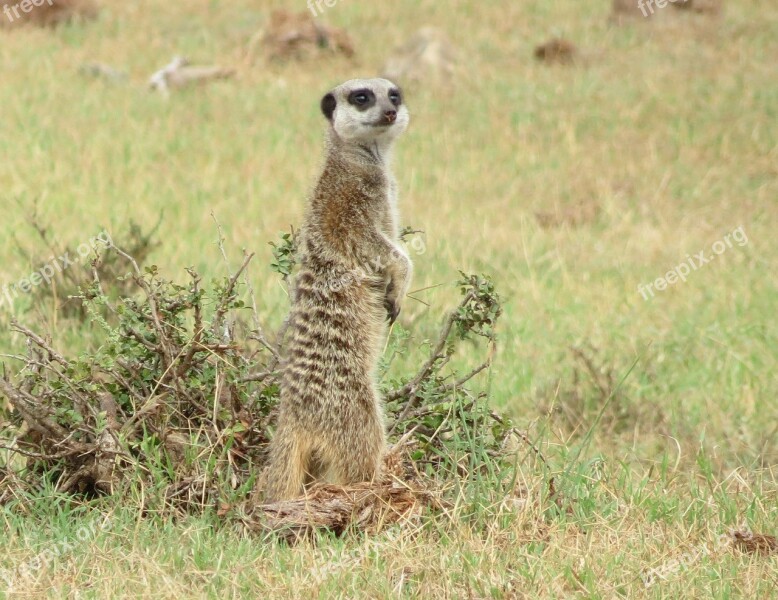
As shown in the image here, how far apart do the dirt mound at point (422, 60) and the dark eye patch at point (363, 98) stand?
792cm

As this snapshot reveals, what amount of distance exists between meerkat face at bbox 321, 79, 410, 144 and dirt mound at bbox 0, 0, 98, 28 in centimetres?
1029

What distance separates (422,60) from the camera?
12328mm

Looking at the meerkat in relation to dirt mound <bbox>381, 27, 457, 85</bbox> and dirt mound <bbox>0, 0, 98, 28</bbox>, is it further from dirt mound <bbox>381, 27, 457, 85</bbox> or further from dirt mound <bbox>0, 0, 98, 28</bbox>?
dirt mound <bbox>0, 0, 98, 28</bbox>

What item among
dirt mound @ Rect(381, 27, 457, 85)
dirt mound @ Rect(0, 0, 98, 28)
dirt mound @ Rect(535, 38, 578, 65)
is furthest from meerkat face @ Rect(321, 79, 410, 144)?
dirt mound @ Rect(0, 0, 98, 28)

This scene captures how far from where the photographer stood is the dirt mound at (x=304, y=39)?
510 inches

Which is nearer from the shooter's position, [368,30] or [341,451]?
[341,451]

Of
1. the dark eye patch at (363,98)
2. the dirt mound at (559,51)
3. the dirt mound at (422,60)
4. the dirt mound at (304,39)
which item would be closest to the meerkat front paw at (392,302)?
the dark eye patch at (363,98)

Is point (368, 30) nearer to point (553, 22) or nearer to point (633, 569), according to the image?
point (553, 22)

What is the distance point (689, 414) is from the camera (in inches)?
234

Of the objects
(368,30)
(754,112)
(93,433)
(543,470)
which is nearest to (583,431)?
(543,470)

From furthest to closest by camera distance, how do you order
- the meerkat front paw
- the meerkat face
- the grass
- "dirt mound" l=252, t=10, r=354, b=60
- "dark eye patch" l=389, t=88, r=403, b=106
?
1. "dirt mound" l=252, t=10, r=354, b=60
2. "dark eye patch" l=389, t=88, r=403, b=106
3. the meerkat face
4. the meerkat front paw
5. the grass

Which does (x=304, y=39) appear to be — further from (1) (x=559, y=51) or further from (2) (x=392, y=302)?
(2) (x=392, y=302)

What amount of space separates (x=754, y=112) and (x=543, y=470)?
7.99 meters

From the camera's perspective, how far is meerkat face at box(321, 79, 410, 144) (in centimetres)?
432
